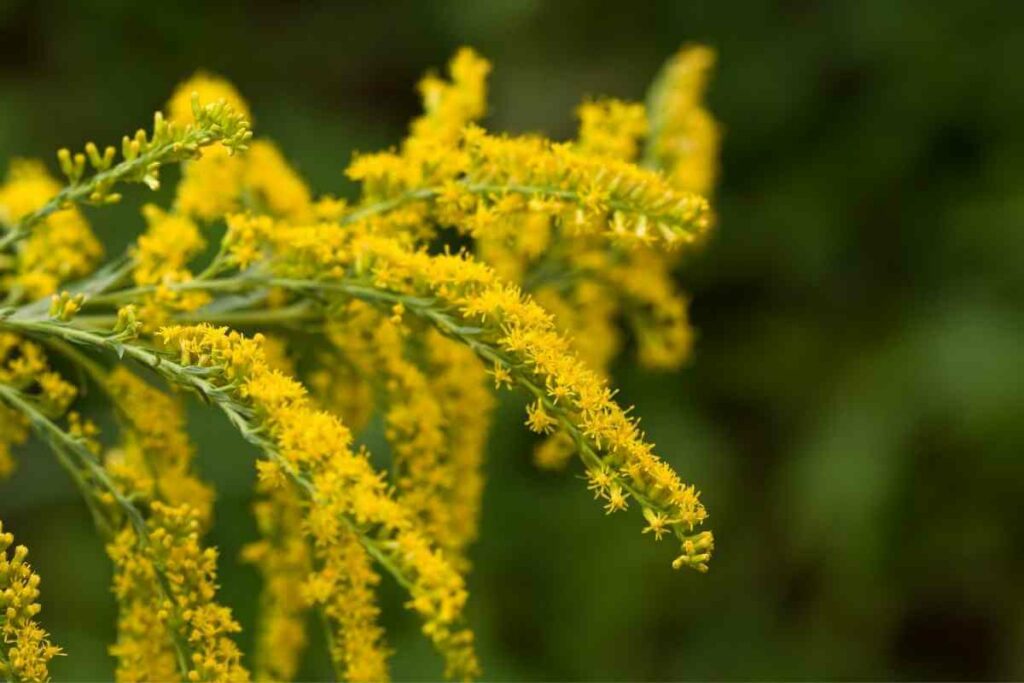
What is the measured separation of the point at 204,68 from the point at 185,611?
3.81m

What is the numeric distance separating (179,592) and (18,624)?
0.88ft

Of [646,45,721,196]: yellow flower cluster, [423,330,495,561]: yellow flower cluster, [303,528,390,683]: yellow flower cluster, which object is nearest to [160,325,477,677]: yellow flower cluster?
[303,528,390,683]: yellow flower cluster

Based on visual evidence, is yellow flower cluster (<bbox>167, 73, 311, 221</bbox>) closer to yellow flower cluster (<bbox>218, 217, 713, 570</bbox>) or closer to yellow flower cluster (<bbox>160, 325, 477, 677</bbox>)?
yellow flower cluster (<bbox>218, 217, 713, 570</bbox>)

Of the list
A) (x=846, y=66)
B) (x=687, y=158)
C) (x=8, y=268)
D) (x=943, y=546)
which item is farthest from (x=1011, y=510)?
(x=8, y=268)

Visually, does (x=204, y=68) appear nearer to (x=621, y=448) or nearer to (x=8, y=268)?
(x=8, y=268)

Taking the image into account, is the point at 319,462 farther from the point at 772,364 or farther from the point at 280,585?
the point at 772,364

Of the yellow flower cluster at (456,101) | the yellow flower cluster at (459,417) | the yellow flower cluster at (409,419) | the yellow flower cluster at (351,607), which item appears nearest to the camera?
the yellow flower cluster at (351,607)

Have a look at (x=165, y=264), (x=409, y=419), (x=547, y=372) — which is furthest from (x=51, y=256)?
(x=547, y=372)

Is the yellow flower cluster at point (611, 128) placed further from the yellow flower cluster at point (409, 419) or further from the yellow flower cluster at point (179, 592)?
the yellow flower cluster at point (179, 592)

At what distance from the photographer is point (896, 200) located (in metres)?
4.56

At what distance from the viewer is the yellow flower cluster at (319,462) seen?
1.46 m

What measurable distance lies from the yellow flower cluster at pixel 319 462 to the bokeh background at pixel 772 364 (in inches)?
88.4

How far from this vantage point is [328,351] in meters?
1.97

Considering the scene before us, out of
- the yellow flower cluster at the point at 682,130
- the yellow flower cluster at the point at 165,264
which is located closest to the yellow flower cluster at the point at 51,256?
the yellow flower cluster at the point at 165,264
